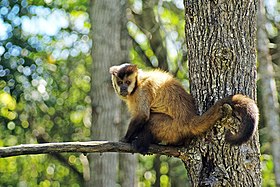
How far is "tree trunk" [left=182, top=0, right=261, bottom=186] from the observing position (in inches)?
218

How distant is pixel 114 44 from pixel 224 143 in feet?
19.2

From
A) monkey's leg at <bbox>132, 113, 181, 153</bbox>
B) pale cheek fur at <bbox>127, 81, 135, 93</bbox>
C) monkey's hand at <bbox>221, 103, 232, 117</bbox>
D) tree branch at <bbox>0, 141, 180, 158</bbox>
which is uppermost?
pale cheek fur at <bbox>127, 81, 135, 93</bbox>

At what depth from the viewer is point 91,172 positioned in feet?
35.9

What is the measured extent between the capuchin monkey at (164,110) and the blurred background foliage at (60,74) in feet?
20.7

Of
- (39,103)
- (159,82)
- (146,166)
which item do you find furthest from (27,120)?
(159,82)

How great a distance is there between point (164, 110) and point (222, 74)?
1.17m

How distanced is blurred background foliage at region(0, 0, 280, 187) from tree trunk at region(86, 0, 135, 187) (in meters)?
2.67

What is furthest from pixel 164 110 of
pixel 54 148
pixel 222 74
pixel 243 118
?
pixel 54 148

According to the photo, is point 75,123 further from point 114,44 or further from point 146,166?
point 114,44

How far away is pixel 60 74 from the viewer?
18.2 metres

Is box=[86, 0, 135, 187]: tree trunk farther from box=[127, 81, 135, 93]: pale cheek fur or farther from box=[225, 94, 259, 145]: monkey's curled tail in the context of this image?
box=[225, 94, 259, 145]: monkey's curled tail

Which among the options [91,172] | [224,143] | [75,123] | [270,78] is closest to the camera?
[224,143]

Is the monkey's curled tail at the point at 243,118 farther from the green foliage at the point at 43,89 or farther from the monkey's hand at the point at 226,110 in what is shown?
the green foliage at the point at 43,89

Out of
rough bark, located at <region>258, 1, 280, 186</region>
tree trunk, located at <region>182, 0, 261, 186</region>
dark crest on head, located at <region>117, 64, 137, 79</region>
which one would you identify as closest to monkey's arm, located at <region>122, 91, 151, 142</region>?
dark crest on head, located at <region>117, 64, 137, 79</region>
